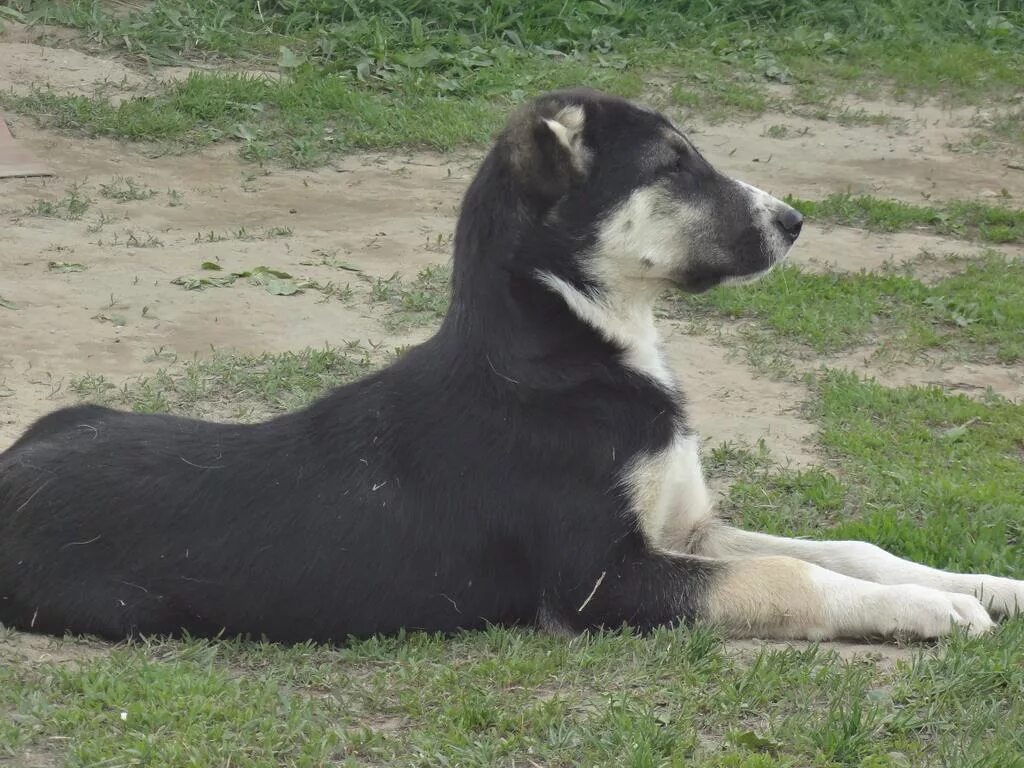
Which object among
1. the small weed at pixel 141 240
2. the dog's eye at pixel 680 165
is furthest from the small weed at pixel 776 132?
the dog's eye at pixel 680 165

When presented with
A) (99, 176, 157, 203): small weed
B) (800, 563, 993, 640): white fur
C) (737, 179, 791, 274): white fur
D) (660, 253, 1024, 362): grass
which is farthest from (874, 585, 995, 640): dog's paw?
(99, 176, 157, 203): small weed

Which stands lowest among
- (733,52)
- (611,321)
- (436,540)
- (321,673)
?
(321,673)

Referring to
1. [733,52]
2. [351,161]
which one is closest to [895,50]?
[733,52]

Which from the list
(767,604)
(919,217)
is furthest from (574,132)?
(919,217)

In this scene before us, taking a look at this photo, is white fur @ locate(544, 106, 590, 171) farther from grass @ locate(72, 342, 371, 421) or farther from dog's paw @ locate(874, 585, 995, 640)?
grass @ locate(72, 342, 371, 421)

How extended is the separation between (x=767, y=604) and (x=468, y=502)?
1.00m

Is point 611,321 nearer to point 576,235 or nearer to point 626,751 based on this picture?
point 576,235

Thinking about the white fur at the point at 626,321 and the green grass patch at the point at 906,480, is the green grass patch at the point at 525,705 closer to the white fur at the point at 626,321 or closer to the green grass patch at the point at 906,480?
the white fur at the point at 626,321

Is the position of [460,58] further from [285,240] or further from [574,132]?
[574,132]

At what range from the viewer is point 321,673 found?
448 cm

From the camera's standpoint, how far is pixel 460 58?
Result: 501 inches

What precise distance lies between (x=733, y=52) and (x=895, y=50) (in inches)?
63.0

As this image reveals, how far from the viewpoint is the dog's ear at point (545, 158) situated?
4.99m

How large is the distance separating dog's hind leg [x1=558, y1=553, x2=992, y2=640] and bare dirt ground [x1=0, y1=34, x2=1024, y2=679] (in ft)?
0.47
